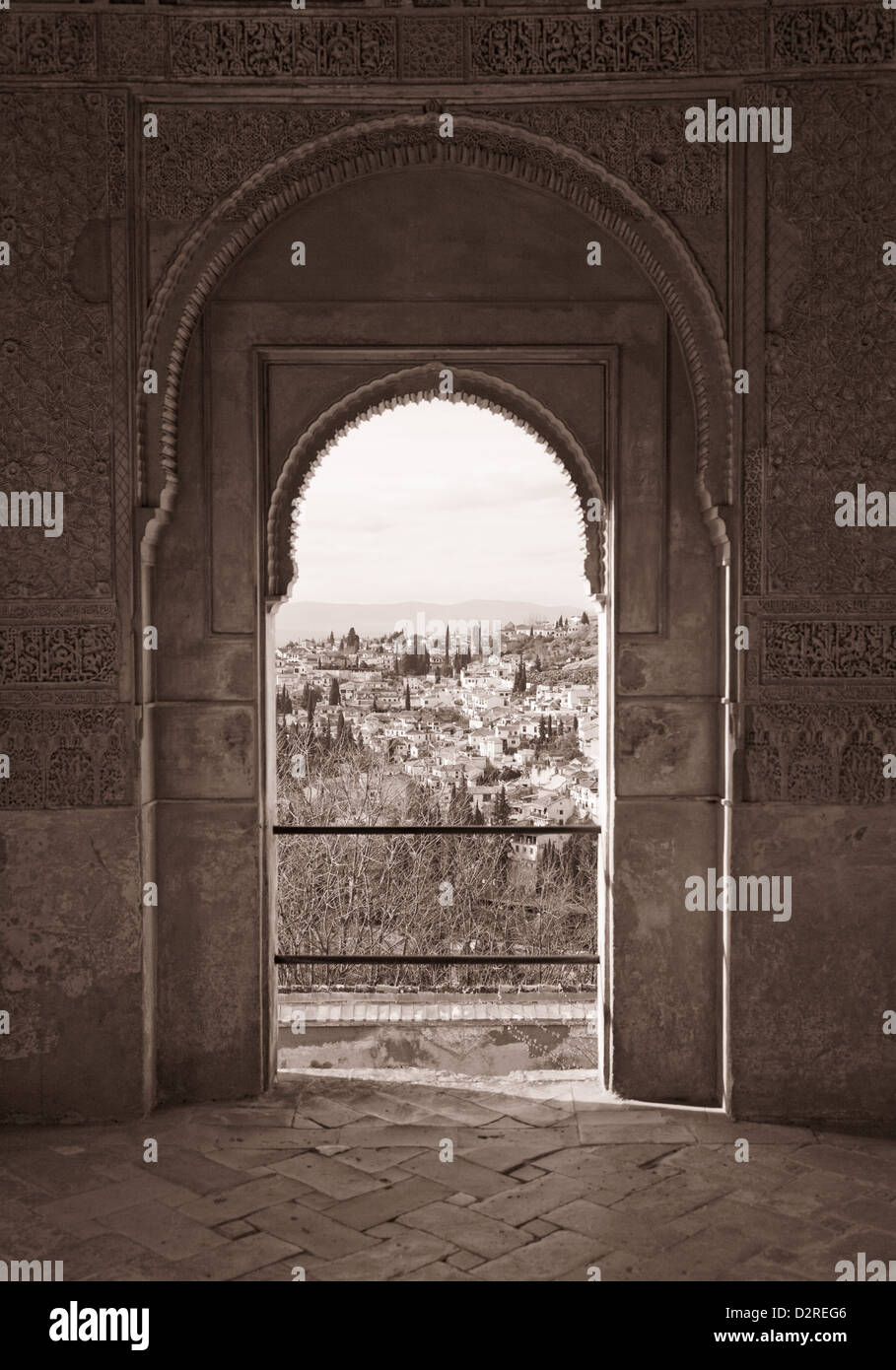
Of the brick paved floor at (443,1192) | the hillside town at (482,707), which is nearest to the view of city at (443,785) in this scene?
the hillside town at (482,707)

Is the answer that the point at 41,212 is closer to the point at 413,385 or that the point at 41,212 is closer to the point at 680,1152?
the point at 413,385

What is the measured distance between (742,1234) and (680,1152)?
0.60 meters

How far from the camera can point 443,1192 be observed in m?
3.69

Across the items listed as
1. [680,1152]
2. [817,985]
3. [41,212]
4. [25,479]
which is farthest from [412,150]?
[680,1152]

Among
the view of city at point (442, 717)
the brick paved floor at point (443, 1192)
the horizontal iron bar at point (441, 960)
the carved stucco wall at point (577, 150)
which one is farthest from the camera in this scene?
the view of city at point (442, 717)

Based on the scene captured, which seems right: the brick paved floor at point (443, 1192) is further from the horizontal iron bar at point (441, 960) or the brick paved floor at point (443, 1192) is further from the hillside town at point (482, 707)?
the hillside town at point (482, 707)

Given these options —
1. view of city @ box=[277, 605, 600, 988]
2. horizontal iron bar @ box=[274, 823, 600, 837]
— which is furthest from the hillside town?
horizontal iron bar @ box=[274, 823, 600, 837]

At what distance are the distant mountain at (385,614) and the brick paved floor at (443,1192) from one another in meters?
5.16

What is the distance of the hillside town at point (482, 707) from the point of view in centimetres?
910

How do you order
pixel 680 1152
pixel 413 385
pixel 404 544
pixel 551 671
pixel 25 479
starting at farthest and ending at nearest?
pixel 551 671 < pixel 404 544 < pixel 413 385 < pixel 25 479 < pixel 680 1152

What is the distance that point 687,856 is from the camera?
446cm

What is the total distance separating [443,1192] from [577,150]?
3.77 m

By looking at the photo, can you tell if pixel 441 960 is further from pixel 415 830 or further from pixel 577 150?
pixel 577 150

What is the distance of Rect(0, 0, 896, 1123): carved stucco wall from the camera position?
4.18 meters
